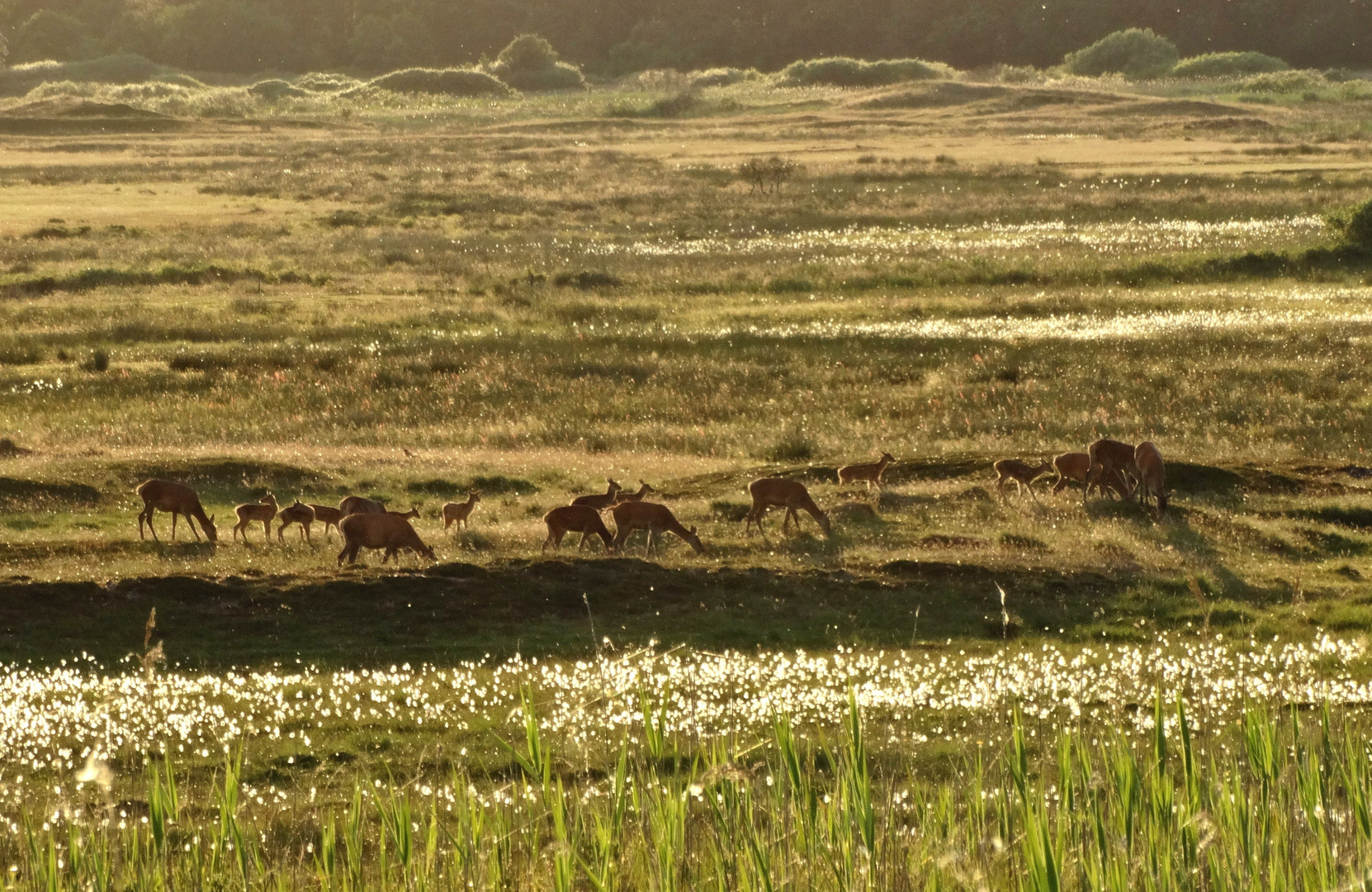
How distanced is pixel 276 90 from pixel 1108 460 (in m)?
152

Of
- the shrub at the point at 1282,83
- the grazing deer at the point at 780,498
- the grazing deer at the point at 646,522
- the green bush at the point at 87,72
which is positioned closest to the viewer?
the grazing deer at the point at 646,522

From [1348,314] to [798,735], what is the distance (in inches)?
1277

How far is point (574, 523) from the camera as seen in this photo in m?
19.7

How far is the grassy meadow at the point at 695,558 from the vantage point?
24.8ft

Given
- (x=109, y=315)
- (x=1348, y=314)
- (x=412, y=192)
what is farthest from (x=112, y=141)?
(x=1348, y=314)

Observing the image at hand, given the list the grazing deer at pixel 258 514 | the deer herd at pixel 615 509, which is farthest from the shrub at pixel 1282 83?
the grazing deer at pixel 258 514

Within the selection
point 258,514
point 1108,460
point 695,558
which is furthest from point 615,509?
point 1108,460

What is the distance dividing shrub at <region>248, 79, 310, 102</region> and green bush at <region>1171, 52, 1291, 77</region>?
90193 mm

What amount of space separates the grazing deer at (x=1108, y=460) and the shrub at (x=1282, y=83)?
13797 centimetres

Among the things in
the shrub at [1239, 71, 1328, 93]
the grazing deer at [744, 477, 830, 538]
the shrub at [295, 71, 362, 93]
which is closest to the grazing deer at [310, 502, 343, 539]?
the grazing deer at [744, 477, 830, 538]

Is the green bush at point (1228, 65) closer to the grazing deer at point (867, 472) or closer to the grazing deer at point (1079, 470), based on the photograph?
the grazing deer at point (1079, 470)

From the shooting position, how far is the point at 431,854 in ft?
23.8

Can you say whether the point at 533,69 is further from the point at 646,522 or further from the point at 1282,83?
the point at 646,522

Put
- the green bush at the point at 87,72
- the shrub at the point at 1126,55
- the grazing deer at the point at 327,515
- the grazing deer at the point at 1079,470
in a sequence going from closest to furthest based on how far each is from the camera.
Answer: the grazing deer at the point at 327,515 < the grazing deer at the point at 1079,470 < the green bush at the point at 87,72 < the shrub at the point at 1126,55
